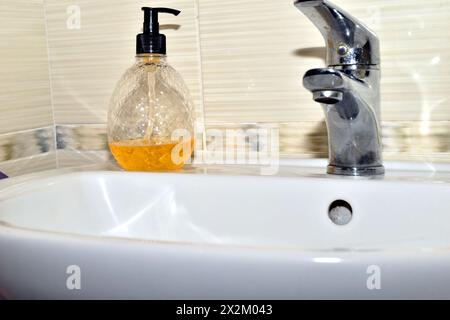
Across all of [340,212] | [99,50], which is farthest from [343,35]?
[99,50]

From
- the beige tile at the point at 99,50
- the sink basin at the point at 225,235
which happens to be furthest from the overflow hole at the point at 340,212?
the beige tile at the point at 99,50

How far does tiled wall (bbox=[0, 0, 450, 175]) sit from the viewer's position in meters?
0.59

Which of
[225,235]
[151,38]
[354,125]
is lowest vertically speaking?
[225,235]

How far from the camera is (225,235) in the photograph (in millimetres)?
558

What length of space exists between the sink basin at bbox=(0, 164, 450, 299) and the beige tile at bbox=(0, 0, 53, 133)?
0.45ft

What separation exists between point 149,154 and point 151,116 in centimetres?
5

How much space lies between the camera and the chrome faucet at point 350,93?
0.53 metres

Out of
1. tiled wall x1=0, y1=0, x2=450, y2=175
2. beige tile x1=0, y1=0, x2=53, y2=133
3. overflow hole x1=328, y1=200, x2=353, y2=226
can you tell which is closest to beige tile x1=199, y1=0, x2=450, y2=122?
tiled wall x1=0, y1=0, x2=450, y2=175

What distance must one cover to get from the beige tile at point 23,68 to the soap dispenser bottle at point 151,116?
135 mm

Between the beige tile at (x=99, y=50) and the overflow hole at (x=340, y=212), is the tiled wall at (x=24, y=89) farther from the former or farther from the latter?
the overflow hole at (x=340, y=212)

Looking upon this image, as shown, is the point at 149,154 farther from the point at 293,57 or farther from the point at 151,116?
the point at 293,57

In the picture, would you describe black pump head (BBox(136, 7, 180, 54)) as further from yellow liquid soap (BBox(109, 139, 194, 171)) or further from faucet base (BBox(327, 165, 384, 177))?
faucet base (BBox(327, 165, 384, 177))
